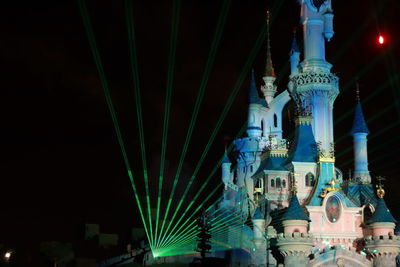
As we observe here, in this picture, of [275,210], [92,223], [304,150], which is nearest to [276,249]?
[275,210]

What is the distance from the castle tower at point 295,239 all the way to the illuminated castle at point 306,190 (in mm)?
82

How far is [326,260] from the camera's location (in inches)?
2178

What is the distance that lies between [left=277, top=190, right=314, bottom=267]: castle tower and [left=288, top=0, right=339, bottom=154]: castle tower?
14.0 metres

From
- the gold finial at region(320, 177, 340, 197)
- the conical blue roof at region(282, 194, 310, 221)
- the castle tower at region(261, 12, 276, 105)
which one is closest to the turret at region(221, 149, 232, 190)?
the castle tower at region(261, 12, 276, 105)

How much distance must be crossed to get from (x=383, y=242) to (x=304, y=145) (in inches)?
546

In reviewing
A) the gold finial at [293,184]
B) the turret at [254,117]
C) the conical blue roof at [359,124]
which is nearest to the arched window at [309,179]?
the gold finial at [293,184]

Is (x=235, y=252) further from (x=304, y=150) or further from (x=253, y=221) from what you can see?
(x=304, y=150)

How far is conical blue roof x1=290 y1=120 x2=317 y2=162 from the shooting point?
6506cm

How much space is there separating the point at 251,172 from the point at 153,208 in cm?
1650

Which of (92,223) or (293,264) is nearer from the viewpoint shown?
(293,264)

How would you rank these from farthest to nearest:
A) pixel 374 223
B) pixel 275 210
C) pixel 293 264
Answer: pixel 275 210 → pixel 374 223 → pixel 293 264

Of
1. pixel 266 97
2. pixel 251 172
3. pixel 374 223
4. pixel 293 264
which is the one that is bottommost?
pixel 293 264

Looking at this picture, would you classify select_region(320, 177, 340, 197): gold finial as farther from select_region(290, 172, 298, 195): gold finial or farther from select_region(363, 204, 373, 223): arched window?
select_region(363, 204, 373, 223): arched window

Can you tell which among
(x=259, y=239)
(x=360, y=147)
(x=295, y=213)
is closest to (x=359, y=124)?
(x=360, y=147)
